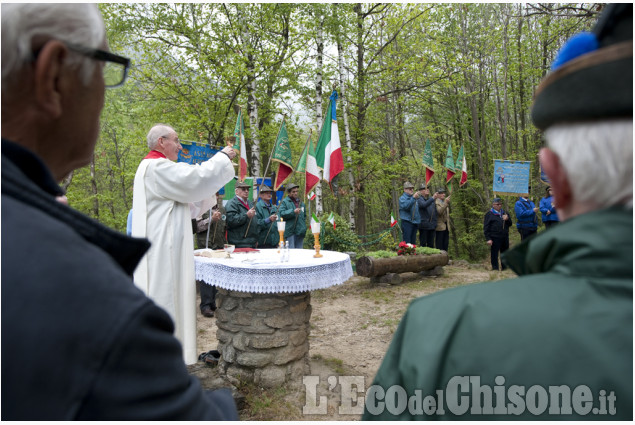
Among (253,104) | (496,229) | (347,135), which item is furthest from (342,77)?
(496,229)

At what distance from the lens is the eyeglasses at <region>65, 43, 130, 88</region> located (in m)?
0.89

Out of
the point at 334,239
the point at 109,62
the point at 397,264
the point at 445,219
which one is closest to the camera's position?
the point at 109,62

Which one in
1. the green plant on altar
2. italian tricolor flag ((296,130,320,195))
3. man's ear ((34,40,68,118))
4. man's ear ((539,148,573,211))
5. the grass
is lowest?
the grass

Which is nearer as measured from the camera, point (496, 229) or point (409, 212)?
point (496, 229)

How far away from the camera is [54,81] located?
85 centimetres

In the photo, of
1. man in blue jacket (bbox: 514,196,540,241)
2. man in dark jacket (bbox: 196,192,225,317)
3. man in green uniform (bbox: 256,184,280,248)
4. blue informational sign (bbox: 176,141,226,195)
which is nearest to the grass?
man in dark jacket (bbox: 196,192,225,317)

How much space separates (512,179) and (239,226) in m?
7.80

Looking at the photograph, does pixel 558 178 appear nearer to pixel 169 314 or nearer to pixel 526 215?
pixel 169 314

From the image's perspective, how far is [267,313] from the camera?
160 inches

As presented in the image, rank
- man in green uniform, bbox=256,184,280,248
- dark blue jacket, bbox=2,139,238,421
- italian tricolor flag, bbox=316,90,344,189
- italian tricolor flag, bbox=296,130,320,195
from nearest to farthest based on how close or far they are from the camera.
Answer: dark blue jacket, bbox=2,139,238,421 < italian tricolor flag, bbox=296,130,320,195 < italian tricolor flag, bbox=316,90,344,189 < man in green uniform, bbox=256,184,280,248

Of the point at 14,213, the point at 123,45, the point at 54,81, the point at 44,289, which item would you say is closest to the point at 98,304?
the point at 44,289

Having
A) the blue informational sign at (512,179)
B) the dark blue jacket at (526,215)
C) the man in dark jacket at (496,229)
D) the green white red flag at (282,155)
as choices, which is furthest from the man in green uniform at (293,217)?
the dark blue jacket at (526,215)

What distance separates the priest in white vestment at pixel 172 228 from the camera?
375 cm

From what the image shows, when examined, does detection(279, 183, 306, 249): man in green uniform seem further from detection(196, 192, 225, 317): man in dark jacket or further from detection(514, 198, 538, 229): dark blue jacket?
detection(514, 198, 538, 229): dark blue jacket
